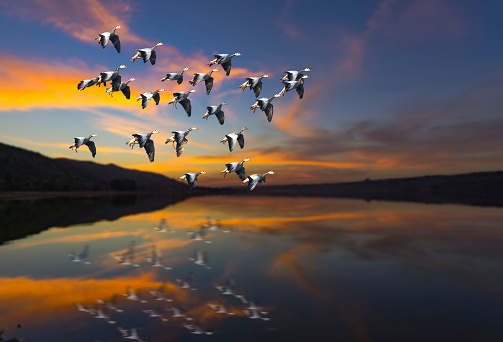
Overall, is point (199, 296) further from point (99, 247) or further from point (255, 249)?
point (99, 247)

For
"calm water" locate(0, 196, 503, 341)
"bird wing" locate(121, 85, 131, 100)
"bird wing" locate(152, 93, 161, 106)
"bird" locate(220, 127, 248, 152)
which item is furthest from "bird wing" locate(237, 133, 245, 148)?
"calm water" locate(0, 196, 503, 341)

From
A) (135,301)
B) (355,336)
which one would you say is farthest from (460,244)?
(135,301)

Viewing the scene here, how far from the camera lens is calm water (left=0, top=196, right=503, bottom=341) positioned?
20.2 metres

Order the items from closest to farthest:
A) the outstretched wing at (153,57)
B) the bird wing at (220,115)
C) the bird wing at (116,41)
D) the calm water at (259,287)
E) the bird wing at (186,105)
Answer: the bird wing at (116,41) < the outstretched wing at (153,57) < the bird wing at (220,115) < the bird wing at (186,105) < the calm water at (259,287)

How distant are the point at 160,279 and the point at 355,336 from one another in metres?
17.9

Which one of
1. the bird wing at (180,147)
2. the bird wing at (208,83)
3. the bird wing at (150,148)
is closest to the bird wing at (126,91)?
the bird wing at (150,148)

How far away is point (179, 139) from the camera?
16.7 m

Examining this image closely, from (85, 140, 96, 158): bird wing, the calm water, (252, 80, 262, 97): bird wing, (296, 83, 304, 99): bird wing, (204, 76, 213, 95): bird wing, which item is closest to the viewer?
(85, 140, 96, 158): bird wing

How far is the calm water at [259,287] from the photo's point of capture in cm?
2020

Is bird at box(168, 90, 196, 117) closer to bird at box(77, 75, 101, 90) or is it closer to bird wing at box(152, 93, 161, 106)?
bird wing at box(152, 93, 161, 106)

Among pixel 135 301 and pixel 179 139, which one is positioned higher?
pixel 179 139

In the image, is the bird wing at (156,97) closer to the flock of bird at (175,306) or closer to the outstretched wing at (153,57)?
the outstretched wing at (153,57)

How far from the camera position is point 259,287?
28.5 meters

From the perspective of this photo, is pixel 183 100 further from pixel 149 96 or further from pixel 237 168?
pixel 237 168
